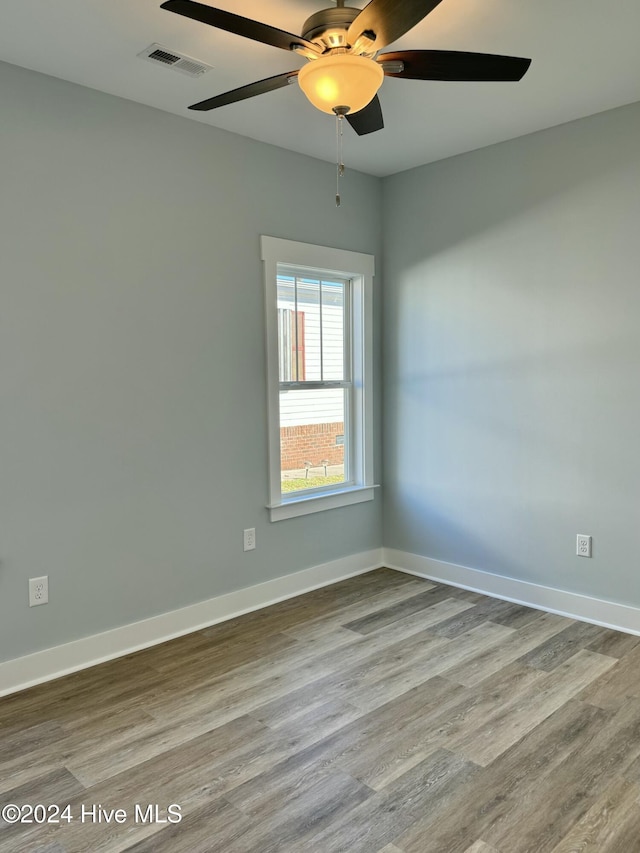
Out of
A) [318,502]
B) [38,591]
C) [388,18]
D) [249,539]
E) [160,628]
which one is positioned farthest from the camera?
[318,502]

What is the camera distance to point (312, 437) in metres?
4.05

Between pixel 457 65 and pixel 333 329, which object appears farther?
pixel 333 329

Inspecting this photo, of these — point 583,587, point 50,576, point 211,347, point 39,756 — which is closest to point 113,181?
point 211,347

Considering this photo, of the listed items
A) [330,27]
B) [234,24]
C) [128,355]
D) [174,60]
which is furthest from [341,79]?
[128,355]

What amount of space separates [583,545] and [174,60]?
122 inches

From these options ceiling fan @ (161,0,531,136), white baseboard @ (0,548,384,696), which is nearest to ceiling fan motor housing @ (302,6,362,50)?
ceiling fan @ (161,0,531,136)

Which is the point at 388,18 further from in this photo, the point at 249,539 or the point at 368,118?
the point at 249,539

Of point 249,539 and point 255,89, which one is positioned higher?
point 255,89

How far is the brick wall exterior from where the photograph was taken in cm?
388

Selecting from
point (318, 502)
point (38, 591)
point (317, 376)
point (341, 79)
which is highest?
point (341, 79)

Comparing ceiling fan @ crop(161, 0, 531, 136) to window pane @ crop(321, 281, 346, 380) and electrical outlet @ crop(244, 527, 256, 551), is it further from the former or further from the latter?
electrical outlet @ crop(244, 527, 256, 551)

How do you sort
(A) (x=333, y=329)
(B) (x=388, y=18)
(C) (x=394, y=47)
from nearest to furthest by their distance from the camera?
(B) (x=388, y=18) → (C) (x=394, y=47) → (A) (x=333, y=329)

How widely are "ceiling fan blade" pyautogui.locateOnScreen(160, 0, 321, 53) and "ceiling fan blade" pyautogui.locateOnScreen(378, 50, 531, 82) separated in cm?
29

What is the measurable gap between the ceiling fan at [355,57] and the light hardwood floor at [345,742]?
88.7 inches
